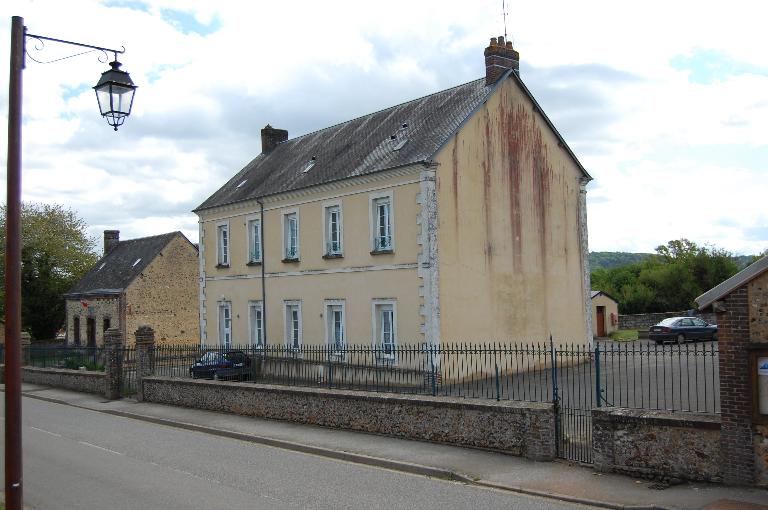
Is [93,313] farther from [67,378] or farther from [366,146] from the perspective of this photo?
[366,146]

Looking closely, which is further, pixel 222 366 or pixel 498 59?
pixel 498 59

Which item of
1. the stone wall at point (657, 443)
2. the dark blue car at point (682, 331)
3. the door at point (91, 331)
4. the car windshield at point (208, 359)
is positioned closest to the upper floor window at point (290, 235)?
the car windshield at point (208, 359)

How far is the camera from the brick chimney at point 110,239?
49.1 m

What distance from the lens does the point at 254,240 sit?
97.9 feet

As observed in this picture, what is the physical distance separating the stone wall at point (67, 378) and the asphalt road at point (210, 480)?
9642 millimetres

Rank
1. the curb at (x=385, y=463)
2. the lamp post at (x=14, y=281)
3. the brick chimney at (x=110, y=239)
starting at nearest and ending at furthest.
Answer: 1. the lamp post at (x=14, y=281)
2. the curb at (x=385, y=463)
3. the brick chimney at (x=110, y=239)

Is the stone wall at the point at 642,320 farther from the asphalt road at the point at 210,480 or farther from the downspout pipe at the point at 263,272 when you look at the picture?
the asphalt road at the point at 210,480

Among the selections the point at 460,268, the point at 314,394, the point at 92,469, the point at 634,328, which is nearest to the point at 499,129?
the point at 460,268

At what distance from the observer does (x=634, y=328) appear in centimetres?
4466

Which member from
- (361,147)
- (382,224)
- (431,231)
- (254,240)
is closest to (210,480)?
(431,231)

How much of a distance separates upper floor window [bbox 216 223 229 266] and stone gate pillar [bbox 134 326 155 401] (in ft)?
30.7

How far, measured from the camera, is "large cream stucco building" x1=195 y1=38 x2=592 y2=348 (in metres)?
22.2

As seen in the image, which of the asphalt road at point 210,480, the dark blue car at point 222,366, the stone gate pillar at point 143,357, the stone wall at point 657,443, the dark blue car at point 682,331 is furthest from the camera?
the dark blue car at point 682,331

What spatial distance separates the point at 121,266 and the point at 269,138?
14.1 meters
